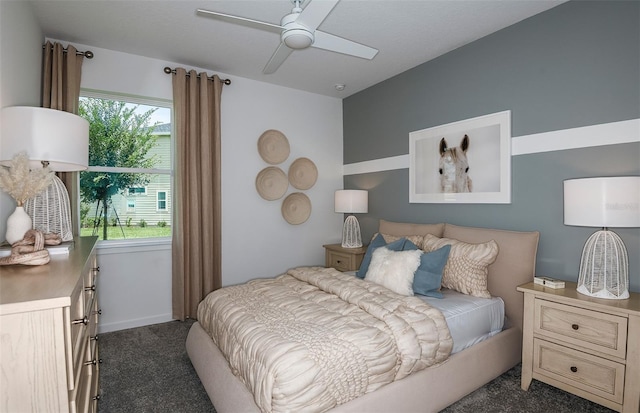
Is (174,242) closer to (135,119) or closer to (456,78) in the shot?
(135,119)

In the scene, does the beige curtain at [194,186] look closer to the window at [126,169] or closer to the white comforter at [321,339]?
the window at [126,169]

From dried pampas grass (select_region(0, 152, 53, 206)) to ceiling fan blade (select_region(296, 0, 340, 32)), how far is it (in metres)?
1.49

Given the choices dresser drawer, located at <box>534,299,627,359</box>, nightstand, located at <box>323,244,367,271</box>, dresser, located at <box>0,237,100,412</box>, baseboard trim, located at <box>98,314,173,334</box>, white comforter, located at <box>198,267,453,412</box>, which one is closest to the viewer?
dresser, located at <box>0,237,100,412</box>

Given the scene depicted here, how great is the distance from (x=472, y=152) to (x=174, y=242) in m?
3.07

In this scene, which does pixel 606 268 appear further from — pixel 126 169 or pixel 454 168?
pixel 126 169

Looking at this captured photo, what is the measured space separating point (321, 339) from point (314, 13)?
5.46ft

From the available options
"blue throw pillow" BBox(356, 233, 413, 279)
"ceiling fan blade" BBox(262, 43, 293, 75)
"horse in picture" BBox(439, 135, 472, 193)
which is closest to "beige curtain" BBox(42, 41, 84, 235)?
"ceiling fan blade" BBox(262, 43, 293, 75)

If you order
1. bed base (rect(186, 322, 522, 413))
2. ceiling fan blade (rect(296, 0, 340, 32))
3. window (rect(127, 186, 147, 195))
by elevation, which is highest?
ceiling fan blade (rect(296, 0, 340, 32))

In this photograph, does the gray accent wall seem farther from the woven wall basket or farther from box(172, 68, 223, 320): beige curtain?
the woven wall basket

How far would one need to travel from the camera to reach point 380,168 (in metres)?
4.01

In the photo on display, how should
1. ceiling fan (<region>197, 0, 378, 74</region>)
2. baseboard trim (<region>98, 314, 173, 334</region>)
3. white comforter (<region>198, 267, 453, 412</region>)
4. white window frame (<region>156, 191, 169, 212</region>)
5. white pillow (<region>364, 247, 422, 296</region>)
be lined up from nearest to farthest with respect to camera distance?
white comforter (<region>198, 267, 453, 412</region>) < ceiling fan (<region>197, 0, 378, 74</region>) < white pillow (<region>364, 247, 422, 296</region>) < baseboard trim (<region>98, 314, 173, 334</region>) < white window frame (<region>156, 191, 169, 212</region>)

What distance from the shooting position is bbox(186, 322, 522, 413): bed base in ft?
5.33

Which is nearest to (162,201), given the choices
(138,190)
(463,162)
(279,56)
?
(138,190)

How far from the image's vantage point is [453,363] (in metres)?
1.97
